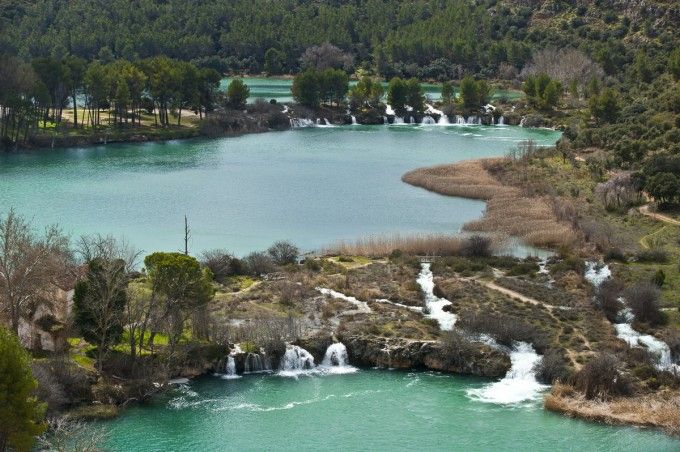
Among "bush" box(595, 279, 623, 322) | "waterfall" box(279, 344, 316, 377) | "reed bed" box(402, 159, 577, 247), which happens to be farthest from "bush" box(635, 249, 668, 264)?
"waterfall" box(279, 344, 316, 377)

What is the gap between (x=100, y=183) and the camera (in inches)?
4294

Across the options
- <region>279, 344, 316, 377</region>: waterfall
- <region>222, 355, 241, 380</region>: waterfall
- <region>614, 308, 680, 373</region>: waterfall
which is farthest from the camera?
<region>279, 344, 316, 377</region>: waterfall

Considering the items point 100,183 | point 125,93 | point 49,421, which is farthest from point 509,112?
point 49,421

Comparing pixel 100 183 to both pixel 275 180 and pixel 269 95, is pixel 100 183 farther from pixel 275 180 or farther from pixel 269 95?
pixel 269 95

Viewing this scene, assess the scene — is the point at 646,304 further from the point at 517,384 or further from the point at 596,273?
the point at 517,384

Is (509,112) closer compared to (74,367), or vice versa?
(74,367)

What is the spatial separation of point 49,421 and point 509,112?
124062 mm

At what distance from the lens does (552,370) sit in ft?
185

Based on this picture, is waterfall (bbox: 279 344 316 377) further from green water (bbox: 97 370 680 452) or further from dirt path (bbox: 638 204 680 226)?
dirt path (bbox: 638 204 680 226)

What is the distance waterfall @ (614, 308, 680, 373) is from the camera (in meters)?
57.8

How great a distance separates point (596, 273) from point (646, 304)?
9.83 meters

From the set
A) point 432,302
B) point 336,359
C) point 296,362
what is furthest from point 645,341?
point 296,362

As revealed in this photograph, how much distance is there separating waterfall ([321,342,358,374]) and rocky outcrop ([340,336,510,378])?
0.38 meters

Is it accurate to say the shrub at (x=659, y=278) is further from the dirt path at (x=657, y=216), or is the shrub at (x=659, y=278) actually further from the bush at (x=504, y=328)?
the dirt path at (x=657, y=216)
